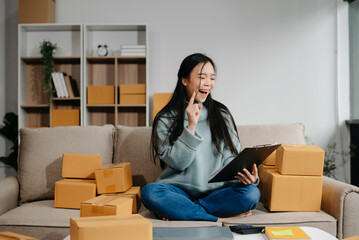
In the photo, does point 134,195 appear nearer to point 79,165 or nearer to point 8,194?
point 79,165

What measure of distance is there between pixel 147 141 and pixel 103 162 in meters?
0.29

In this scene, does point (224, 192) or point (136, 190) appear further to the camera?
point (136, 190)

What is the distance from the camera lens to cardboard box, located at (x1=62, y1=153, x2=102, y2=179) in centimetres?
178

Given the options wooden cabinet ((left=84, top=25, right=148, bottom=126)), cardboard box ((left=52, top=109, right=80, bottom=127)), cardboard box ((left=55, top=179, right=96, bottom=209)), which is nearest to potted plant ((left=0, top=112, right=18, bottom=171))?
cardboard box ((left=52, top=109, right=80, bottom=127))

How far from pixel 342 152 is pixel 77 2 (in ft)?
11.3

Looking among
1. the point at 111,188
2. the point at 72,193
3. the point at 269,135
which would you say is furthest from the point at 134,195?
the point at 269,135

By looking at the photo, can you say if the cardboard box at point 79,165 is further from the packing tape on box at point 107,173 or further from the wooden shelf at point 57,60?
the wooden shelf at point 57,60

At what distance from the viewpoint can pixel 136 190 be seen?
1745 millimetres

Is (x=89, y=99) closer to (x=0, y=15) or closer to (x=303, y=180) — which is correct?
(x=0, y=15)

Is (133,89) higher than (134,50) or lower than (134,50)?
lower

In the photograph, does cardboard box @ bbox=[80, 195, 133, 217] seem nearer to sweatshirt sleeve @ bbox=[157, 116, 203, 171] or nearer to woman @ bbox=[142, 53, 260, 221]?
woman @ bbox=[142, 53, 260, 221]

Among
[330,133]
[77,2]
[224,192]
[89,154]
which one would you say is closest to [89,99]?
[77,2]

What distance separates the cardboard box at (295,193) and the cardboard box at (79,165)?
935 mm

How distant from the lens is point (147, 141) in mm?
1981
